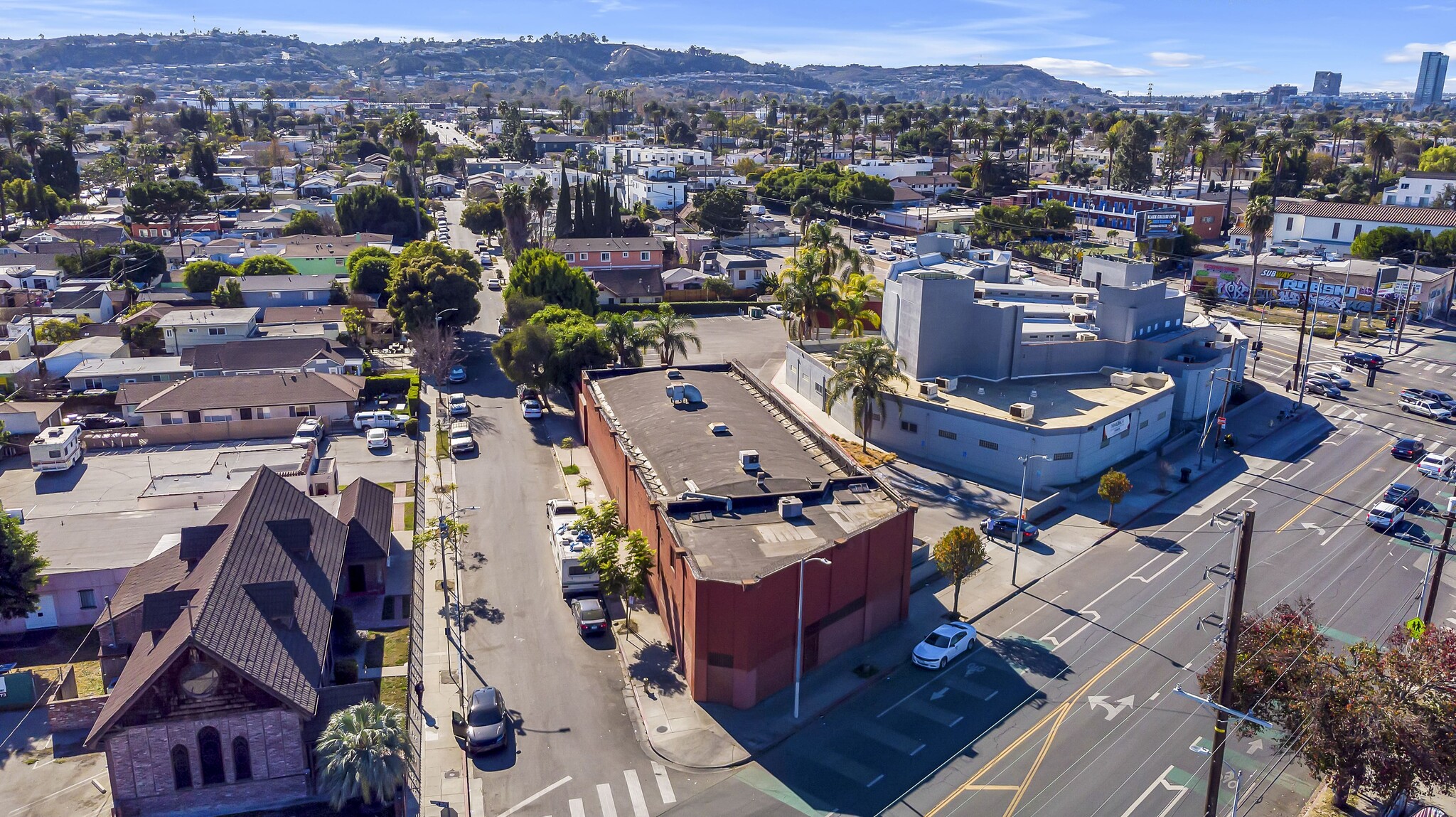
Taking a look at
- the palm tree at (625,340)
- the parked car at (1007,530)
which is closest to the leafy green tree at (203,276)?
the palm tree at (625,340)

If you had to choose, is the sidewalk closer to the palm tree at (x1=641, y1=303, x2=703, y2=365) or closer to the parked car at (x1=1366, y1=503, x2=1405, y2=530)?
the palm tree at (x1=641, y1=303, x2=703, y2=365)

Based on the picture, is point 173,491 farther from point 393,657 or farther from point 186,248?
point 186,248

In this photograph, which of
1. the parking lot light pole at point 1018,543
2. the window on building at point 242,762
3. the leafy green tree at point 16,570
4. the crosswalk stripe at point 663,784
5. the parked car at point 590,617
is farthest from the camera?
the parking lot light pole at point 1018,543

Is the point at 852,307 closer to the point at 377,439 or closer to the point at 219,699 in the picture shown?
the point at 377,439

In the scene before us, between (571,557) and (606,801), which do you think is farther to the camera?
(571,557)

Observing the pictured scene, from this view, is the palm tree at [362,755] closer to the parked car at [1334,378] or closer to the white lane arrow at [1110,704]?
the white lane arrow at [1110,704]

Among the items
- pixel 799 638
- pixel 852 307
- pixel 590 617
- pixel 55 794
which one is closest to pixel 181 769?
pixel 55 794

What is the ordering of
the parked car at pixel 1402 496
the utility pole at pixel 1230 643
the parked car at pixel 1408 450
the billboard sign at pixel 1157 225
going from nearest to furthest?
the utility pole at pixel 1230 643, the parked car at pixel 1402 496, the parked car at pixel 1408 450, the billboard sign at pixel 1157 225
